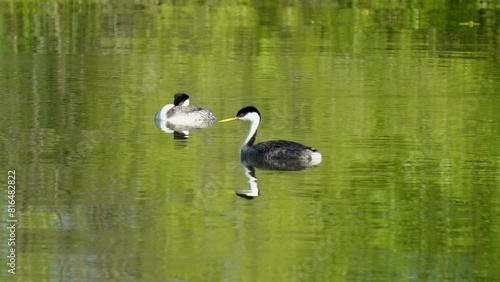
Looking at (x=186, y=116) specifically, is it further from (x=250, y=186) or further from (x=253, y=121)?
(x=250, y=186)

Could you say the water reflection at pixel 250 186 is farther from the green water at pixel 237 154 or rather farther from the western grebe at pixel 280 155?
the western grebe at pixel 280 155

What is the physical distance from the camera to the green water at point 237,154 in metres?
13.6

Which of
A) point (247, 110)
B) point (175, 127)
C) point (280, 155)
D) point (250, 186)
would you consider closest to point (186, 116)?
point (175, 127)

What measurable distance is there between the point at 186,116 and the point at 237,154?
3.25 m

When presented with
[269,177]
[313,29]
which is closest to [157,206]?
[269,177]

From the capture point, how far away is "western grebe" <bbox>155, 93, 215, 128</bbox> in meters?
22.5

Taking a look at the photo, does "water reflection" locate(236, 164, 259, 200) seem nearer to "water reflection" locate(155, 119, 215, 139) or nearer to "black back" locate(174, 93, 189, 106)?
"water reflection" locate(155, 119, 215, 139)

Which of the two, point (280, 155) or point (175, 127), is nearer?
point (280, 155)

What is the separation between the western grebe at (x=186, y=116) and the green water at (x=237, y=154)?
0.50 meters

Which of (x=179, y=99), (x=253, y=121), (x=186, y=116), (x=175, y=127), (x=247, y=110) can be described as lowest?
(x=175, y=127)

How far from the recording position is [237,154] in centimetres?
1962

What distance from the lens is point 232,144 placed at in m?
20.6

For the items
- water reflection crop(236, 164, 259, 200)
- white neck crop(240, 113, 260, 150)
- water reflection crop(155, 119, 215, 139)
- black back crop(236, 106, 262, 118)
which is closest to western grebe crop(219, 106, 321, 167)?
water reflection crop(236, 164, 259, 200)

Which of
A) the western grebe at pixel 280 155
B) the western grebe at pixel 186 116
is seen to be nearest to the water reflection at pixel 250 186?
the western grebe at pixel 280 155
